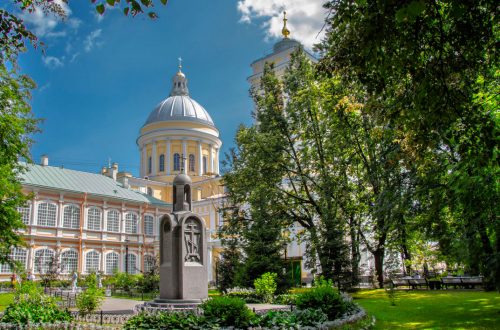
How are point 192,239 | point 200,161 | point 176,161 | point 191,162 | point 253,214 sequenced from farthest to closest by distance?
point 200,161 < point 191,162 < point 176,161 < point 253,214 < point 192,239

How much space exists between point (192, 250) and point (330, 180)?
11.8 metres

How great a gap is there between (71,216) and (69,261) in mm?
4350

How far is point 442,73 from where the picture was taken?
24.8 ft

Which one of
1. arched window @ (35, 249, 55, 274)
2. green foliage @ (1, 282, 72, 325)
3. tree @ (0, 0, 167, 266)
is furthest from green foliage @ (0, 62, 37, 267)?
arched window @ (35, 249, 55, 274)

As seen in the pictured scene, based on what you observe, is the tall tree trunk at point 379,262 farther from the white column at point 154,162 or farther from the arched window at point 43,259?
the white column at point 154,162

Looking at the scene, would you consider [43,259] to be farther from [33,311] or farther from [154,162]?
[33,311]

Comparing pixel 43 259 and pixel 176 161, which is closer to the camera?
pixel 43 259

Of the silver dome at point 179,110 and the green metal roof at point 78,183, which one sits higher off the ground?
the silver dome at point 179,110

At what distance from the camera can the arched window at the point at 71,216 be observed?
43697 mm

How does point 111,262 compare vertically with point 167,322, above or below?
above


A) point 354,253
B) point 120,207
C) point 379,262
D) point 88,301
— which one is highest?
point 120,207

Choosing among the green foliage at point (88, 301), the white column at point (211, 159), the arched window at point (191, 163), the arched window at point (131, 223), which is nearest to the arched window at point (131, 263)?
the arched window at point (131, 223)

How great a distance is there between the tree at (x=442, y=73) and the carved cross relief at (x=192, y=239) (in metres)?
7.22

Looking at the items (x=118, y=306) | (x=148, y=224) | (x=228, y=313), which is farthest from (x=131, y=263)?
(x=228, y=313)
